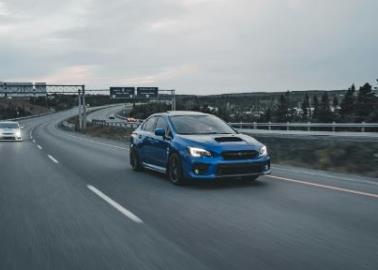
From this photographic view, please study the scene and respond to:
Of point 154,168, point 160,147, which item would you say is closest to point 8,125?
point 154,168

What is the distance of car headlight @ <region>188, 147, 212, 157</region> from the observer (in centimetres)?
999

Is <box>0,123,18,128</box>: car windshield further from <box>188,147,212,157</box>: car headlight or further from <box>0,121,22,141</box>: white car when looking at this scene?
<box>188,147,212,157</box>: car headlight

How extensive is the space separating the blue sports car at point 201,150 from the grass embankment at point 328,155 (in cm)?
447

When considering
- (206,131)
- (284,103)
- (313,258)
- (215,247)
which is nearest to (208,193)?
(206,131)

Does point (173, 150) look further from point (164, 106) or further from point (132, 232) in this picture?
point (164, 106)

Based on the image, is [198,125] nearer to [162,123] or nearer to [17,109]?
[162,123]

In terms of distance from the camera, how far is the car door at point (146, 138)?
12.6 metres

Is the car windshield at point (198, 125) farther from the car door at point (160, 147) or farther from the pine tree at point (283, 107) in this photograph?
the pine tree at point (283, 107)

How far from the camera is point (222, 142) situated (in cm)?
1021

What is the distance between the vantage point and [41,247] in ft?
18.9

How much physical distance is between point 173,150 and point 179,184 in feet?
2.49

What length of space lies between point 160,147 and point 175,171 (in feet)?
3.89

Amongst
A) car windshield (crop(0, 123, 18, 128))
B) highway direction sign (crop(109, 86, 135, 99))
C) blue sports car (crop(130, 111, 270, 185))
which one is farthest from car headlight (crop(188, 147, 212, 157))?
highway direction sign (crop(109, 86, 135, 99))

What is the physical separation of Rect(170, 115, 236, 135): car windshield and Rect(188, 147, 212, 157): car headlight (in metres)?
1.10
